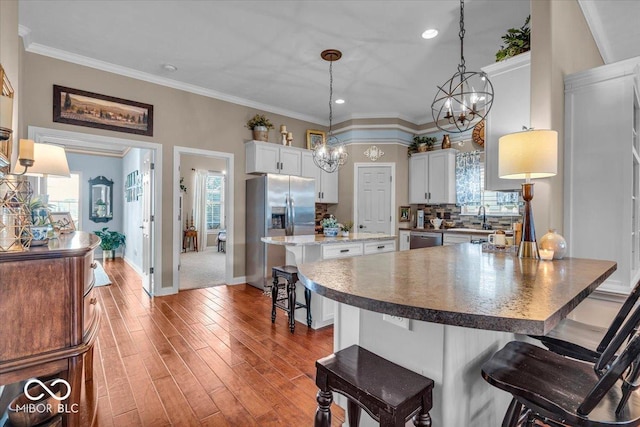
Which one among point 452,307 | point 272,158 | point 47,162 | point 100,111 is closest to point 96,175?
point 100,111

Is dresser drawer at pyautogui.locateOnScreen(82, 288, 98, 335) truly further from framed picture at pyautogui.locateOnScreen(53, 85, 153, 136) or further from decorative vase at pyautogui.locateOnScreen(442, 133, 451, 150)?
decorative vase at pyautogui.locateOnScreen(442, 133, 451, 150)

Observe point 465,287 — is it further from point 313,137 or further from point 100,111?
point 313,137

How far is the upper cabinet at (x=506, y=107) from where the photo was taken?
2221 mm

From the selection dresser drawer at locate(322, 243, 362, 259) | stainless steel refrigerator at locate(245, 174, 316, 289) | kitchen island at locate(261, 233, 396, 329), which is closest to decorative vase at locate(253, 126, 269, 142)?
stainless steel refrigerator at locate(245, 174, 316, 289)

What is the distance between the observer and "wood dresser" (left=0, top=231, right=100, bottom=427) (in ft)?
4.24

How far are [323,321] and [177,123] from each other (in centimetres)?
343

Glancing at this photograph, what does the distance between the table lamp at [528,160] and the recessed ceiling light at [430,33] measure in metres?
1.84

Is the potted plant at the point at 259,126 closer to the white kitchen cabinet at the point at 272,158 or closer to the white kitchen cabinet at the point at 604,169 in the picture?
the white kitchen cabinet at the point at 272,158

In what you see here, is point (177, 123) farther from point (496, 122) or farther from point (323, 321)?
point (496, 122)

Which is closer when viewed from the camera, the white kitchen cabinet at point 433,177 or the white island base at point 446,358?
the white island base at point 446,358

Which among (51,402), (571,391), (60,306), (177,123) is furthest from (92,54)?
(571,391)

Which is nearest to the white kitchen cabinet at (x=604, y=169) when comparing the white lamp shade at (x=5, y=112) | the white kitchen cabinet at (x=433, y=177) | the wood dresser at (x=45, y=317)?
the wood dresser at (x=45, y=317)

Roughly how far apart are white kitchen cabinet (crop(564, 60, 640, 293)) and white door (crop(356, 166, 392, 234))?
11.9 ft

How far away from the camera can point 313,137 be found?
6.06 meters
